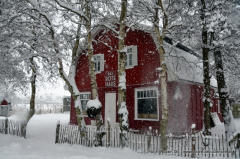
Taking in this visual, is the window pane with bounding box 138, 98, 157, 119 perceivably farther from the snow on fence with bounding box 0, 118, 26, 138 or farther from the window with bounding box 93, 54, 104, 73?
the snow on fence with bounding box 0, 118, 26, 138

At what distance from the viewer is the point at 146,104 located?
12.1m

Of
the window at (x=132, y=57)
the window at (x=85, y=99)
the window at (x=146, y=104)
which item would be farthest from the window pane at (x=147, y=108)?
the window at (x=85, y=99)

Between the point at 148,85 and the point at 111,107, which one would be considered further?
the point at 111,107

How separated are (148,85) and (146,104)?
1.38 m

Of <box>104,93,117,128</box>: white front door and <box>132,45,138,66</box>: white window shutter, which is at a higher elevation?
<box>132,45,138,66</box>: white window shutter

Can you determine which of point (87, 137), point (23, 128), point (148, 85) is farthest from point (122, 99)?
point (23, 128)

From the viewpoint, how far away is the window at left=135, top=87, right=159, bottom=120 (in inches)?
451

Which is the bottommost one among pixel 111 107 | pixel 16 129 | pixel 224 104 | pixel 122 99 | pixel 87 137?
pixel 16 129

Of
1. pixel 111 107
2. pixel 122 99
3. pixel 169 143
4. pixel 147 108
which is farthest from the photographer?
pixel 111 107

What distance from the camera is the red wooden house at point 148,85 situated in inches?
419

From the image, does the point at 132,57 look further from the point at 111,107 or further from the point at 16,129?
the point at 16,129

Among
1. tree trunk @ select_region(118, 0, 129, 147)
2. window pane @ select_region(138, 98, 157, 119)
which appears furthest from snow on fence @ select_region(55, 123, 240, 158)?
window pane @ select_region(138, 98, 157, 119)

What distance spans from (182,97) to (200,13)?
4876mm

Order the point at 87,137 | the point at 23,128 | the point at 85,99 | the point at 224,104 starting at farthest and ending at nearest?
the point at 85,99, the point at 23,128, the point at 224,104, the point at 87,137
